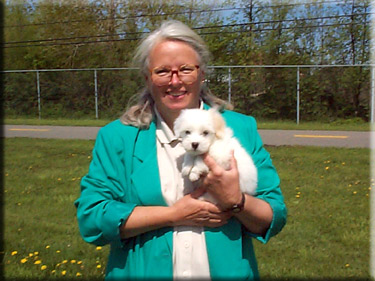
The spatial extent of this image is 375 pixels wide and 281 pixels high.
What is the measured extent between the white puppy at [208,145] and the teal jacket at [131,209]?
0.09 metres

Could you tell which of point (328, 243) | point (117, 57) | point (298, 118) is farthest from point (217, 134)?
point (117, 57)

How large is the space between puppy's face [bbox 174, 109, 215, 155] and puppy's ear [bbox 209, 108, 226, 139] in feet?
0.08

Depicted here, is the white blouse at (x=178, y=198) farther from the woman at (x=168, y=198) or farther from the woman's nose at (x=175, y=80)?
the woman's nose at (x=175, y=80)

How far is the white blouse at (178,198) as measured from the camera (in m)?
2.01

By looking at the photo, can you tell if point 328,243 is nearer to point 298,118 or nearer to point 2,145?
point 2,145

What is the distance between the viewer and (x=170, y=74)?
2162 millimetres

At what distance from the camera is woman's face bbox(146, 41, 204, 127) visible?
2.17 m

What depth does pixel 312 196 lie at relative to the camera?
668cm

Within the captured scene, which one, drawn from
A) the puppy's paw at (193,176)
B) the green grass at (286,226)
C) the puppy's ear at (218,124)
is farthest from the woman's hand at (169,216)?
the green grass at (286,226)

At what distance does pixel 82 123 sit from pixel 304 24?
10789mm

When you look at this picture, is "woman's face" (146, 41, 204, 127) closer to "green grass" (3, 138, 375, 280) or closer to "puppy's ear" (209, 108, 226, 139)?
"puppy's ear" (209, 108, 226, 139)

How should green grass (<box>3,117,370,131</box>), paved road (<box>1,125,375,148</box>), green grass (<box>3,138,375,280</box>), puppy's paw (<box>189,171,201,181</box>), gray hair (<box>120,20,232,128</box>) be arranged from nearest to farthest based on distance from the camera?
puppy's paw (<box>189,171,201,181</box>) → gray hair (<box>120,20,232,128</box>) → green grass (<box>3,138,375,280</box>) → paved road (<box>1,125,375,148</box>) → green grass (<box>3,117,370,131</box>)

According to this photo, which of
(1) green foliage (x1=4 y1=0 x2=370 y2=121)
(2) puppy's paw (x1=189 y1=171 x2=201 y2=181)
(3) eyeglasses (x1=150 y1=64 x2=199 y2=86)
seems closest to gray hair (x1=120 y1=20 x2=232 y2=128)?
(3) eyeglasses (x1=150 y1=64 x2=199 y2=86)

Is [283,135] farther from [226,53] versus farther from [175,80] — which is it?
[175,80]
